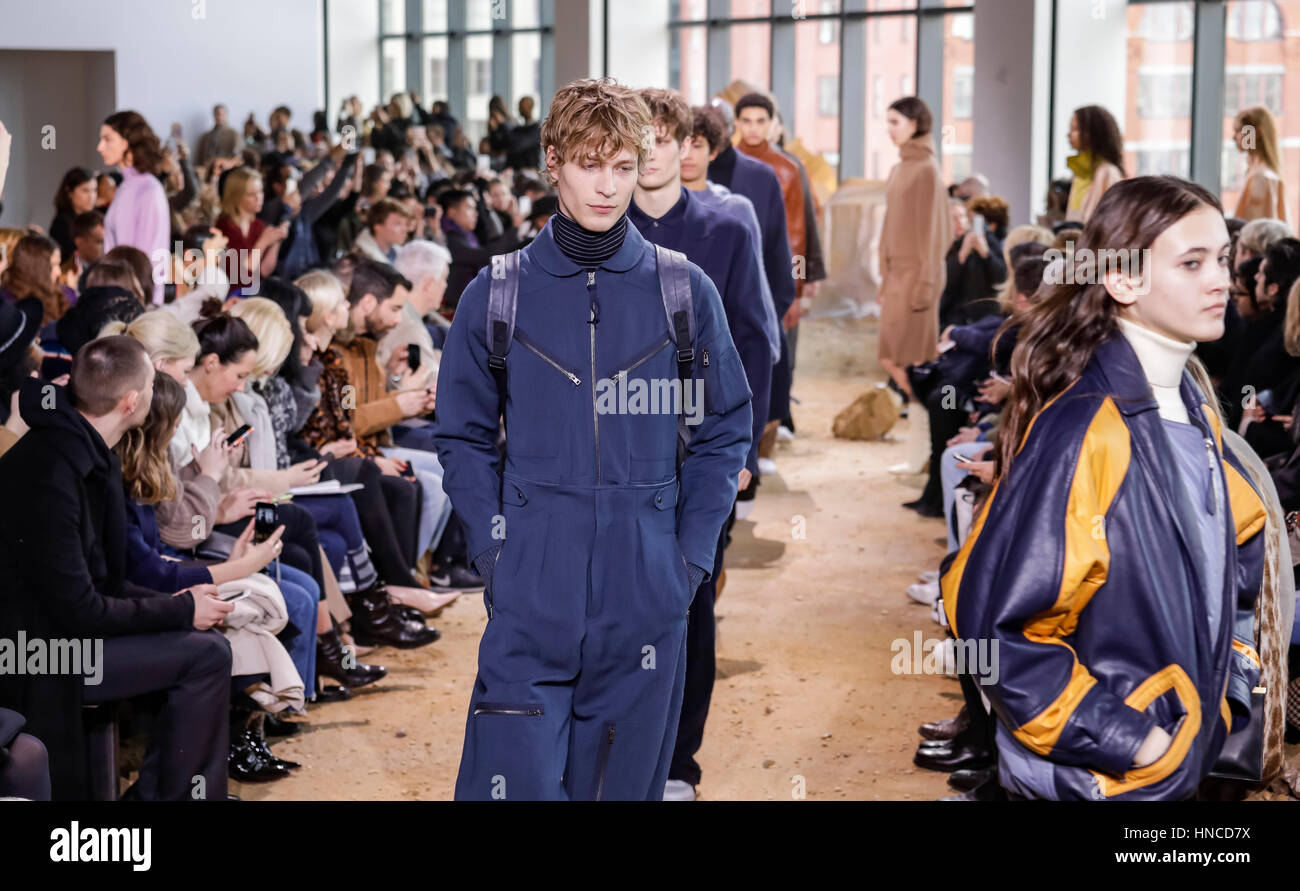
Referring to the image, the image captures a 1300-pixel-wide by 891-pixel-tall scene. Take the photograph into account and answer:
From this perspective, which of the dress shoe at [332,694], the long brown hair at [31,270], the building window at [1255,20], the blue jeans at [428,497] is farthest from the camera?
the building window at [1255,20]

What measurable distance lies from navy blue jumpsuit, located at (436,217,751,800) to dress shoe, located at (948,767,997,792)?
1.65 meters

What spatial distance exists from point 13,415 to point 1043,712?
297 cm

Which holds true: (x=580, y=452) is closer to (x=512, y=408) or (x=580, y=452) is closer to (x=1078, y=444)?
(x=512, y=408)

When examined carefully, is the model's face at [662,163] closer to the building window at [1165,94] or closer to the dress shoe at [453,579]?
the dress shoe at [453,579]

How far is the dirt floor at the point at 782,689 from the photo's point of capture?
3.82m

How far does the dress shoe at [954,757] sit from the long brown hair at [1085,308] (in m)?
2.04

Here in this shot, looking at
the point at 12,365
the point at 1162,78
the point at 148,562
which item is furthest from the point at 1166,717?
the point at 1162,78

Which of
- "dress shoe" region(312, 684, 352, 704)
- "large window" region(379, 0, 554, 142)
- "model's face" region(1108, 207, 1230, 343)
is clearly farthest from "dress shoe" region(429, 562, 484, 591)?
"large window" region(379, 0, 554, 142)

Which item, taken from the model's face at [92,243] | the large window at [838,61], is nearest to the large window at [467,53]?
the large window at [838,61]

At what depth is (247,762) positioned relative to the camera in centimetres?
380

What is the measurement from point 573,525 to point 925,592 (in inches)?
136

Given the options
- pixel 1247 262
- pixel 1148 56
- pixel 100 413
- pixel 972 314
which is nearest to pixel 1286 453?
pixel 1247 262

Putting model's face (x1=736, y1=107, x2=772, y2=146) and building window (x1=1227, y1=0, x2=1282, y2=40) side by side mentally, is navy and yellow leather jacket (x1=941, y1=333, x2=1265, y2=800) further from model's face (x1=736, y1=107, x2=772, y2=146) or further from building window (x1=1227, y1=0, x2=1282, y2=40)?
building window (x1=1227, y1=0, x2=1282, y2=40)

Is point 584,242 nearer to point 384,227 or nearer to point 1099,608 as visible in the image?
point 1099,608
